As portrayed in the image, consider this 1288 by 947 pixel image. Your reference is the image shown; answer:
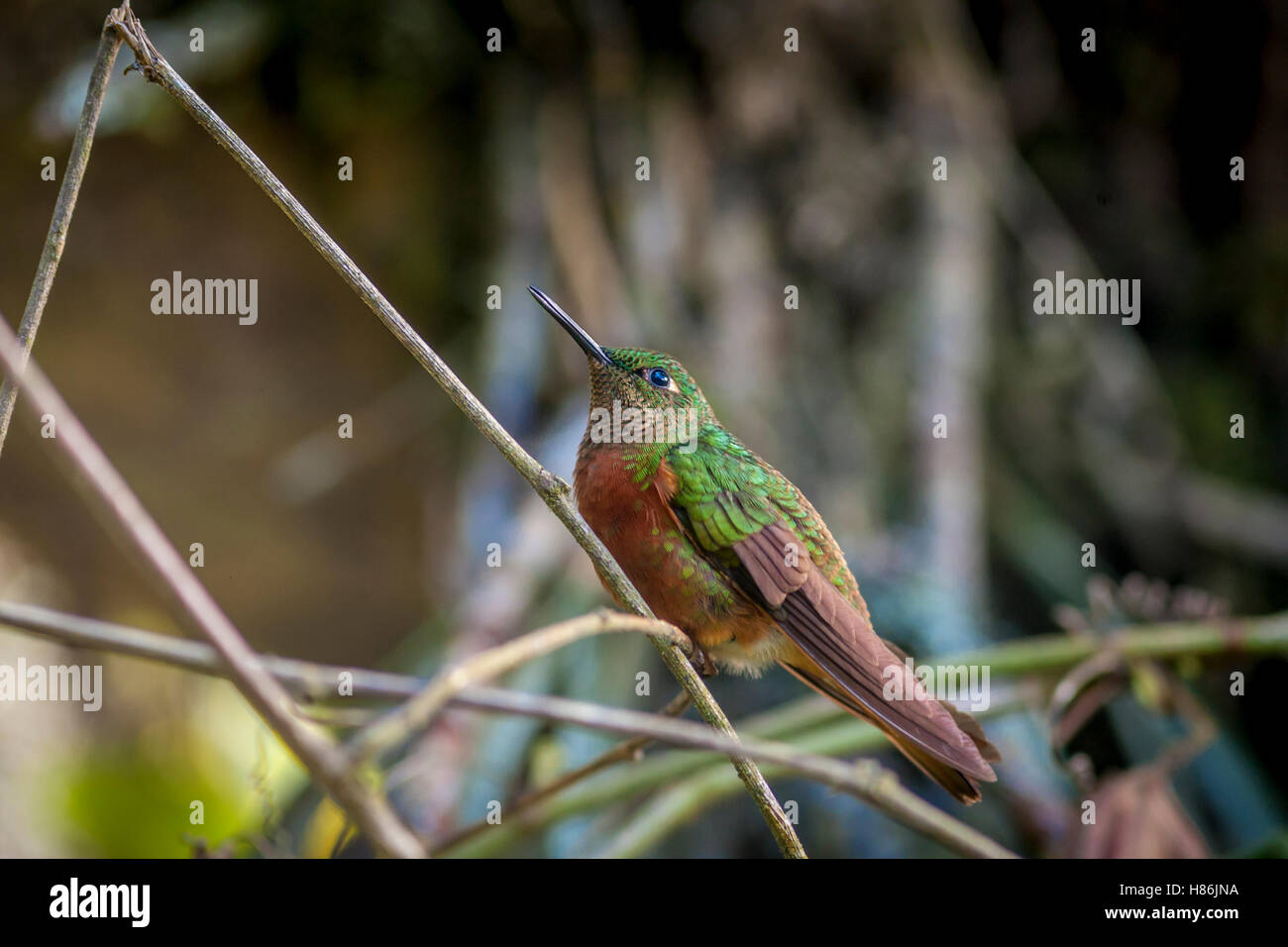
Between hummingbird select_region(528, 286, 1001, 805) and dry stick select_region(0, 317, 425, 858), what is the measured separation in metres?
0.84

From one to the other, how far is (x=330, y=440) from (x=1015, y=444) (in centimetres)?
264

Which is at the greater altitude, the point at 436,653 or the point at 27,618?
the point at 27,618

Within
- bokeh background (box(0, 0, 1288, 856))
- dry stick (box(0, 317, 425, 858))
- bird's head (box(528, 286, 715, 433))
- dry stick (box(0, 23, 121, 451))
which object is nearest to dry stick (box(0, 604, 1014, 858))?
dry stick (box(0, 317, 425, 858))

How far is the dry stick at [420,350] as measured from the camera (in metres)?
0.94

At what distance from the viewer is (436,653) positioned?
2.84 m

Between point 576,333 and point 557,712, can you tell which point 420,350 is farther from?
point 576,333

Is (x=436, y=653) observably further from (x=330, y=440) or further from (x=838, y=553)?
(x=838, y=553)

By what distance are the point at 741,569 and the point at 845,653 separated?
0.21 meters

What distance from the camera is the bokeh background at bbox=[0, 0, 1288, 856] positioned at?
3080mm

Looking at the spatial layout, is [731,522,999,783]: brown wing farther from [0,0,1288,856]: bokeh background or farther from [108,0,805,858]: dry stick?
[0,0,1288,856]: bokeh background

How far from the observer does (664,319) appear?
135 inches

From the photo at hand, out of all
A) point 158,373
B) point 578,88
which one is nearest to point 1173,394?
point 578,88

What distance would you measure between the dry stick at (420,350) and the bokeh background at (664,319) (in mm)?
1861

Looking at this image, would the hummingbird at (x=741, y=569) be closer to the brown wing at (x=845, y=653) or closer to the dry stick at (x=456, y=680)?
the brown wing at (x=845, y=653)
